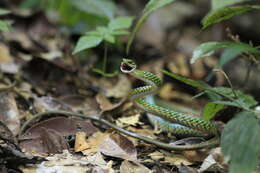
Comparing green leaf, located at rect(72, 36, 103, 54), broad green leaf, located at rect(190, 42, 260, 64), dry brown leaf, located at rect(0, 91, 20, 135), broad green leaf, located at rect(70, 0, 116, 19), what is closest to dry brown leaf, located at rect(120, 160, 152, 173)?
broad green leaf, located at rect(190, 42, 260, 64)

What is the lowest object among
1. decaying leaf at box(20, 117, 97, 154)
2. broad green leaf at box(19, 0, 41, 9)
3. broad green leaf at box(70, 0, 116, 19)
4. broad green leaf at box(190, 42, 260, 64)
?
decaying leaf at box(20, 117, 97, 154)

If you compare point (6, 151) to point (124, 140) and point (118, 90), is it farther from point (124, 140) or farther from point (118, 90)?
point (118, 90)

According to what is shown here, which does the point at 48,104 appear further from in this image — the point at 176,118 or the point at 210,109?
the point at 210,109

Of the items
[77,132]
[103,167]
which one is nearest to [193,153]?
[103,167]

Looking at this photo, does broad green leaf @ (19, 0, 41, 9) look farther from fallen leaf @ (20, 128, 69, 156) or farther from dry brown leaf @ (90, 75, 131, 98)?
fallen leaf @ (20, 128, 69, 156)

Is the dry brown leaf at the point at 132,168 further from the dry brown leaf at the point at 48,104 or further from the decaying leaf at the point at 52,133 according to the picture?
the dry brown leaf at the point at 48,104

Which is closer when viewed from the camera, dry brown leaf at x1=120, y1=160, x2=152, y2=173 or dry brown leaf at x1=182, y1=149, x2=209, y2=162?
dry brown leaf at x1=120, y1=160, x2=152, y2=173
